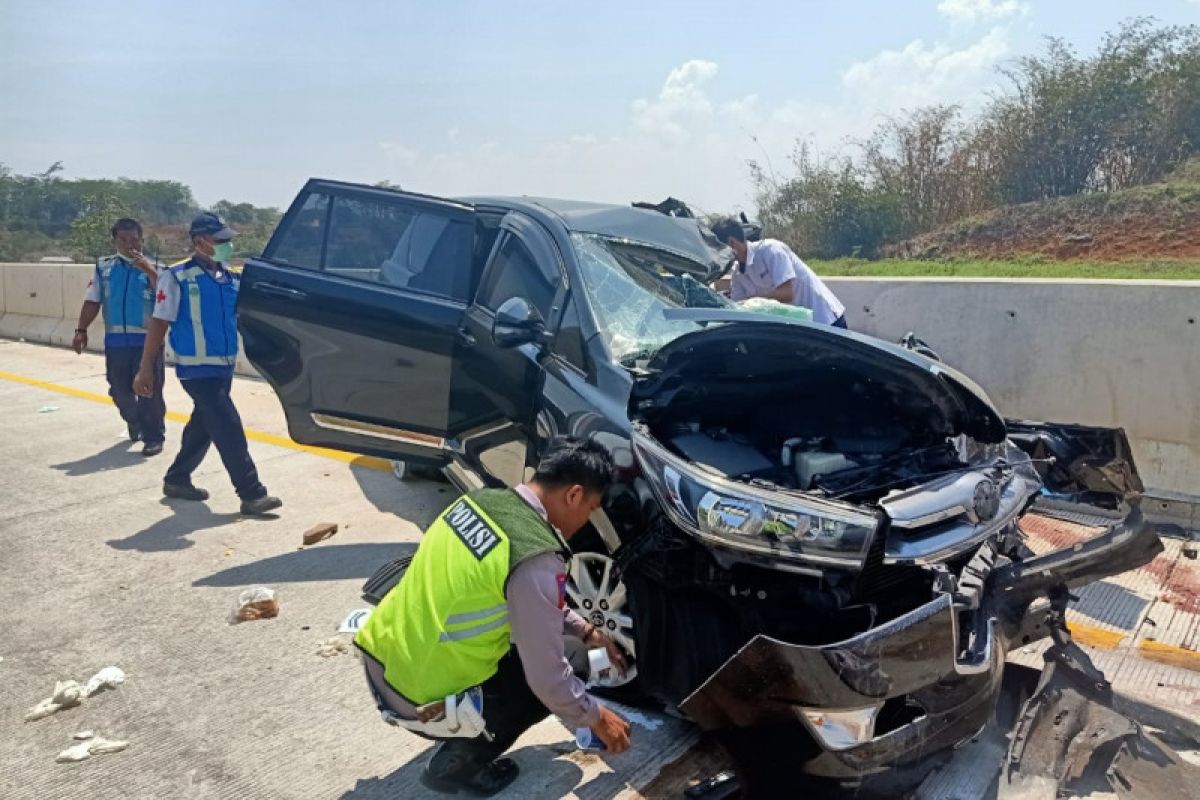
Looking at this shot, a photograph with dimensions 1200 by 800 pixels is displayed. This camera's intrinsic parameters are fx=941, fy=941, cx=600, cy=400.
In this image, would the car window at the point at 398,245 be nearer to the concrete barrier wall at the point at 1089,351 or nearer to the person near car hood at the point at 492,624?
the person near car hood at the point at 492,624

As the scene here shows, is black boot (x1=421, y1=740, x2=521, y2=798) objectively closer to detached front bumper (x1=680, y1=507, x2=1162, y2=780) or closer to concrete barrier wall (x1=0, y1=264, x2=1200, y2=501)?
detached front bumper (x1=680, y1=507, x2=1162, y2=780)

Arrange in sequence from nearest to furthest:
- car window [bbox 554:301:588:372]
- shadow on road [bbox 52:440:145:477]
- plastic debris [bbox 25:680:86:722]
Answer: plastic debris [bbox 25:680:86:722] → car window [bbox 554:301:588:372] → shadow on road [bbox 52:440:145:477]

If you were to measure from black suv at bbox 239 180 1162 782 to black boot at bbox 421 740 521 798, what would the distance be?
55 cm

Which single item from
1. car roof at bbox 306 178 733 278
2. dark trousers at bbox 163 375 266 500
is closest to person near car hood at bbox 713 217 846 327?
car roof at bbox 306 178 733 278

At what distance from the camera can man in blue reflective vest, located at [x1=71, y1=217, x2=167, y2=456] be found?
725cm

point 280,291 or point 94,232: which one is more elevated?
point 94,232

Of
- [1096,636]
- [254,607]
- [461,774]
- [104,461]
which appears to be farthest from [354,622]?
[104,461]

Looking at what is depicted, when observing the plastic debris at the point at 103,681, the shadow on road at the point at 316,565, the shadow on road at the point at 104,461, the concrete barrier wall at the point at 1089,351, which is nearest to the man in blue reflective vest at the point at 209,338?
the shadow on road at the point at 316,565

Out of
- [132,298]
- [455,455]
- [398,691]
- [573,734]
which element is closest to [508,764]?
[573,734]

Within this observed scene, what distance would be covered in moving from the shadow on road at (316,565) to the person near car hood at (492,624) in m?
2.09

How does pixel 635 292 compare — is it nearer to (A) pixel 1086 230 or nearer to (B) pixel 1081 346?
(B) pixel 1081 346

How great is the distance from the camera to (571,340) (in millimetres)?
3668

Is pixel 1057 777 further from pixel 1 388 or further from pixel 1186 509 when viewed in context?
pixel 1 388

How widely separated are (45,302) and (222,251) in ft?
33.1
